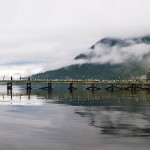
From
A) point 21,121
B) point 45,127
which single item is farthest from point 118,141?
point 21,121

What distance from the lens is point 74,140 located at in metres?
42.5

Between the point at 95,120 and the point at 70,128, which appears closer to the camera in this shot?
A: the point at 70,128

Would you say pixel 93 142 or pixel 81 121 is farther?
pixel 81 121

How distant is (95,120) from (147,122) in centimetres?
789

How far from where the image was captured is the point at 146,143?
41031 mm

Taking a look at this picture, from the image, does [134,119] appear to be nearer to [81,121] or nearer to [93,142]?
[81,121]

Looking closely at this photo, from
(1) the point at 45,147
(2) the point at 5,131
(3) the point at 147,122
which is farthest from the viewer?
(3) the point at 147,122

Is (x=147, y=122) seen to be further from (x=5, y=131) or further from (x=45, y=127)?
(x=5, y=131)

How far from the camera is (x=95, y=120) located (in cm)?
6062

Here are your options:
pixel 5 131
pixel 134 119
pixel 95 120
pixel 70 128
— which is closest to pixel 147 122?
pixel 134 119

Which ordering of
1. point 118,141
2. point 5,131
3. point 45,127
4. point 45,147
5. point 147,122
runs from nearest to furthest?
1. point 45,147
2. point 118,141
3. point 5,131
4. point 45,127
5. point 147,122

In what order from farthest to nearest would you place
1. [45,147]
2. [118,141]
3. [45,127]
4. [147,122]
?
[147,122], [45,127], [118,141], [45,147]

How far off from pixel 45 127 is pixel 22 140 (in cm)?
991

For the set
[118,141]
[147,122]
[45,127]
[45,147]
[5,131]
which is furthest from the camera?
[147,122]
